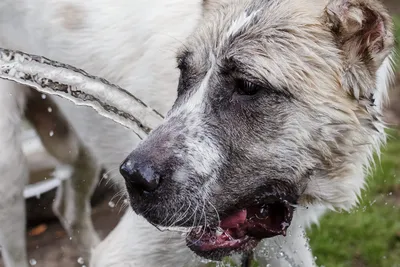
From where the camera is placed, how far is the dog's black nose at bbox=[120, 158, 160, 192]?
2779 mm

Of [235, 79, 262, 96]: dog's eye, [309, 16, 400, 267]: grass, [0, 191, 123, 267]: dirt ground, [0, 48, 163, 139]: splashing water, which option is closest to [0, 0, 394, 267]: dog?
[235, 79, 262, 96]: dog's eye

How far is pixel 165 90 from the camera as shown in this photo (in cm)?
364

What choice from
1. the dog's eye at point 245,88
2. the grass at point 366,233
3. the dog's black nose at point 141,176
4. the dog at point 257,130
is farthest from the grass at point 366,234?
the dog's black nose at point 141,176

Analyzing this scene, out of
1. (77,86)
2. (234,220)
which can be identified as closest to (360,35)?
(234,220)

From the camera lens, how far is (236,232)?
10.3 ft

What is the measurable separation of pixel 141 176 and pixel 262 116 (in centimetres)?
56

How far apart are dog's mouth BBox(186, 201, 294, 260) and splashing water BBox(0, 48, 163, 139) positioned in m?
0.64

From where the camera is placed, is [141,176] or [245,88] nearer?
[141,176]

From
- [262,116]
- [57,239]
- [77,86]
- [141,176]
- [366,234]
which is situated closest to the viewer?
[141,176]

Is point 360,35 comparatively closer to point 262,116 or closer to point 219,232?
point 262,116

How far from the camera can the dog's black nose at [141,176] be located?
9.12 feet

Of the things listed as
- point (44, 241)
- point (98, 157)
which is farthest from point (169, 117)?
point (44, 241)

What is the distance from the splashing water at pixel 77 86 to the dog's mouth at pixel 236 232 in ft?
2.11

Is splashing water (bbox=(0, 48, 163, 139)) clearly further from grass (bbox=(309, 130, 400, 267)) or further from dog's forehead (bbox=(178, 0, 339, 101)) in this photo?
grass (bbox=(309, 130, 400, 267))
